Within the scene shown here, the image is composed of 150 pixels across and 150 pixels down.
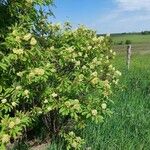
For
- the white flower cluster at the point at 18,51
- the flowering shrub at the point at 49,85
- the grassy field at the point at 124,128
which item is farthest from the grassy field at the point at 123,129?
the white flower cluster at the point at 18,51

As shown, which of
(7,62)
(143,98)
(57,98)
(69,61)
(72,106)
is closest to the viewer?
(7,62)

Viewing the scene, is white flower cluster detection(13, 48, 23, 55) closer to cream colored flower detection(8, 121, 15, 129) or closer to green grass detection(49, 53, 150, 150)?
cream colored flower detection(8, 121, 15, 129)

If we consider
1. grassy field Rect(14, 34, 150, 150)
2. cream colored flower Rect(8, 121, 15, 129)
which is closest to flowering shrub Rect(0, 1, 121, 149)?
cream colored flower Rect(8, 121, 15, 129)

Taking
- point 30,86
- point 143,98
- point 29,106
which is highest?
point 30,86

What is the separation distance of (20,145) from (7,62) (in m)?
1.88

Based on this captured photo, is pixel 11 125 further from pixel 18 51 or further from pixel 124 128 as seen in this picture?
pixel 124 128

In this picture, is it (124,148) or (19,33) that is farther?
(124,148)

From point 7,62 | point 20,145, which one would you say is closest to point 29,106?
point 20,145

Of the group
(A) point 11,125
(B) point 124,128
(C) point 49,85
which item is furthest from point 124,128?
(A) point 11,125

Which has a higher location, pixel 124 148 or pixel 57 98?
pixel 57 98

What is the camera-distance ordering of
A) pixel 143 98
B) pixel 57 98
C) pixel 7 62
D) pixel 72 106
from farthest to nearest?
pixel 143 98
pixel 57 98
pixel 72 106
pixel 7 62

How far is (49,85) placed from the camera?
761cm

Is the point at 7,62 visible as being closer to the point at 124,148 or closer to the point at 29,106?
the point at 29,106

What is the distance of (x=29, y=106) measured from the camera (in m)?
7.96
